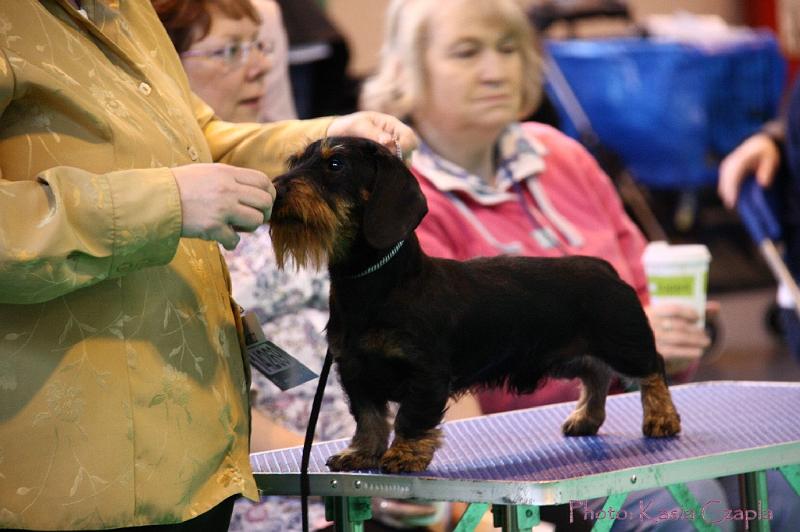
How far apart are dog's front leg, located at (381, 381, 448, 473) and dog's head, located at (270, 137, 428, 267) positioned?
21 centimetres

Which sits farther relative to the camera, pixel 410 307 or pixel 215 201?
pixel 410 307

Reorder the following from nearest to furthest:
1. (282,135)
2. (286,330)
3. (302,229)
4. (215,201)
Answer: (215,201), (302,229), (282,135), (286,330)

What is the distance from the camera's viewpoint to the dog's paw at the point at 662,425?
1.76m

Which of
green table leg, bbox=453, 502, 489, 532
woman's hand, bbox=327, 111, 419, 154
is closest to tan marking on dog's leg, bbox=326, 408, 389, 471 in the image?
green table leg, bbox=453, 502, 489, 532

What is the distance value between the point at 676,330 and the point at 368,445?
872 mm

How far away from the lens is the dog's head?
1.45 metres

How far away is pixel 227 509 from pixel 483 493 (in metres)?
0.33

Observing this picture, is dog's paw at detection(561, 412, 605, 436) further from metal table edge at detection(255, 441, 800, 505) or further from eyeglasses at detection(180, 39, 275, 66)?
eyeglasses at detection(180, 39, 275, 66)

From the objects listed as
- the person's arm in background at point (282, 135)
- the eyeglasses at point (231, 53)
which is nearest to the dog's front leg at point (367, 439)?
the person's arm in background at point (282, 135)

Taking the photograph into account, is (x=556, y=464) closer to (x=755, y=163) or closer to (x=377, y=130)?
(x=377, y=130)

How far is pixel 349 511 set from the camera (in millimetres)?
1657

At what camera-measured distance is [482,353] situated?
1600 millimetres

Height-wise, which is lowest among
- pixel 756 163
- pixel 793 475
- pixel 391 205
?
pixel 756 163

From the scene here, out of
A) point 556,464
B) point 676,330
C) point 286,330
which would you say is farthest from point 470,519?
point 676,330
